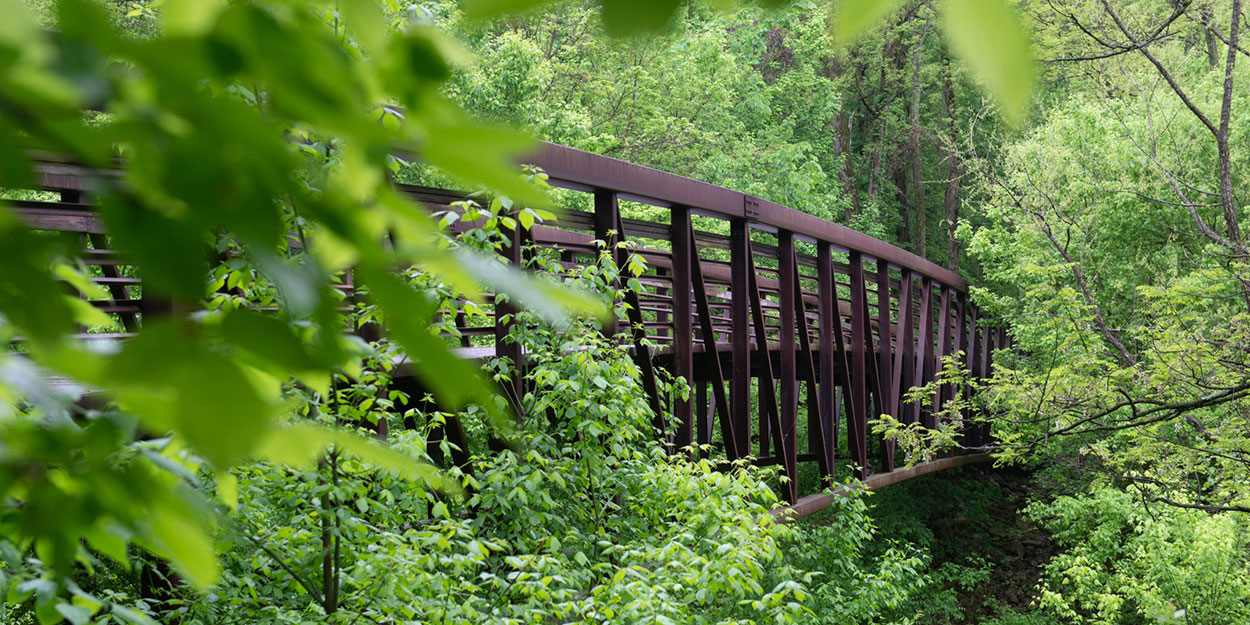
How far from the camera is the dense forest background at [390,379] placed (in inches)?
18.9

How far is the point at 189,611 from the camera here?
3.23m

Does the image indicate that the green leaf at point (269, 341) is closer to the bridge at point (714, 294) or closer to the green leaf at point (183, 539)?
the green leaf at point (183, 539)

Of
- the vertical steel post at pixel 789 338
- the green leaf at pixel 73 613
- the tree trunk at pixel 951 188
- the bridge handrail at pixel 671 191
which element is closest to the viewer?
the green leaf at pixel 73 613

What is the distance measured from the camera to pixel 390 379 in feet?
11.1

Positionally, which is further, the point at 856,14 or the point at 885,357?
the point at 885,357

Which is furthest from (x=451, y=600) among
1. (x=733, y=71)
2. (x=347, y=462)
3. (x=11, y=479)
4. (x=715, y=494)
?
(x=733, y=71)

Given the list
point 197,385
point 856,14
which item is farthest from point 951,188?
point 197,385

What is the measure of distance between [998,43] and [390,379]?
3142 millimetres

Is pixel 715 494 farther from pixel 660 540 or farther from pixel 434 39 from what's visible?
pixel 434 39

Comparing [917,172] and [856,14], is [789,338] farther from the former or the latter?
[917,172]

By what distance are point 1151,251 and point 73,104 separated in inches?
717

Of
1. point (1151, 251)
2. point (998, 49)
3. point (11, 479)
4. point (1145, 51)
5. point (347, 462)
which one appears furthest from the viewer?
point (1151, 251)

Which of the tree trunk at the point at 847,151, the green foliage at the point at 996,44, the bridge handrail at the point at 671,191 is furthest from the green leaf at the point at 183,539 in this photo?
the tree trunk at the point at 847,151

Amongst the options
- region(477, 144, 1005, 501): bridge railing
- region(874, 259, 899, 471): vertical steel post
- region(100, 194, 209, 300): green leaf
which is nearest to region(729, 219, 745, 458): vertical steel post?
region(477, 144, 1005, 501): bridge railing
